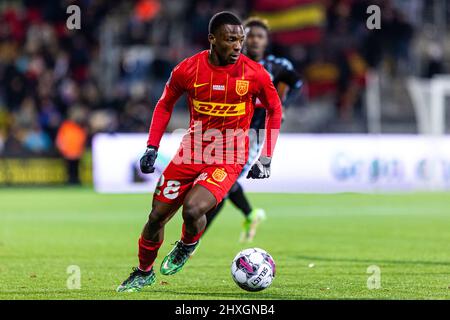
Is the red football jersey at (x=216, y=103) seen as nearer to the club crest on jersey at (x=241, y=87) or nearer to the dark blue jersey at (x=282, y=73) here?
the club crest on jersey at (x=241, y=87)

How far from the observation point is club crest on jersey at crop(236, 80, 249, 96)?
8227 millimetres

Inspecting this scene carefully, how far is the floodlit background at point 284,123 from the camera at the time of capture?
60.4 feet

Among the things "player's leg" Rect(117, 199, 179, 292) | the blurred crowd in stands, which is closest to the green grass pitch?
"player's leg" Rect(117, 199, 179, 292)

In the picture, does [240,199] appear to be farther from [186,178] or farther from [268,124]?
[186,178]

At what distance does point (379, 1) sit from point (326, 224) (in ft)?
42.2

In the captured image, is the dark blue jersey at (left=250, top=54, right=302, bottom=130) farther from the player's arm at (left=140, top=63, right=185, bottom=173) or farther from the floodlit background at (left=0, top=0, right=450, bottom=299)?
the floodlit background at (left=0, top=0, right=450, bottom=299)

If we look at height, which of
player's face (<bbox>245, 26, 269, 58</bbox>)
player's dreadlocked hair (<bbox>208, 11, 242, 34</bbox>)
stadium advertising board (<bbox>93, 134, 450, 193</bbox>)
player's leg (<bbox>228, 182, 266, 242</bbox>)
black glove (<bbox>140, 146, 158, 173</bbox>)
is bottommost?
stadium advertising board (<bbox>93, 134, 450, 193</bbox>)

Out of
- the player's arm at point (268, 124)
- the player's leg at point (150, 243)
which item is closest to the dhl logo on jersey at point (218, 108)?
the player's arm at point (268, 124)

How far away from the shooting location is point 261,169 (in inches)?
325

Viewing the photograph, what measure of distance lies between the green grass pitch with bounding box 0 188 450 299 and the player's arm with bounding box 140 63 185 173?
1.09 metres

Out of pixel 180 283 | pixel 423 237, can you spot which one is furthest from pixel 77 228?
pixel 180 283

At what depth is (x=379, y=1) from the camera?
27.4m

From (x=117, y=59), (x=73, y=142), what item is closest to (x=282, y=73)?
(x=73, y=142)

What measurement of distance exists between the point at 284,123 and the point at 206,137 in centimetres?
1678
